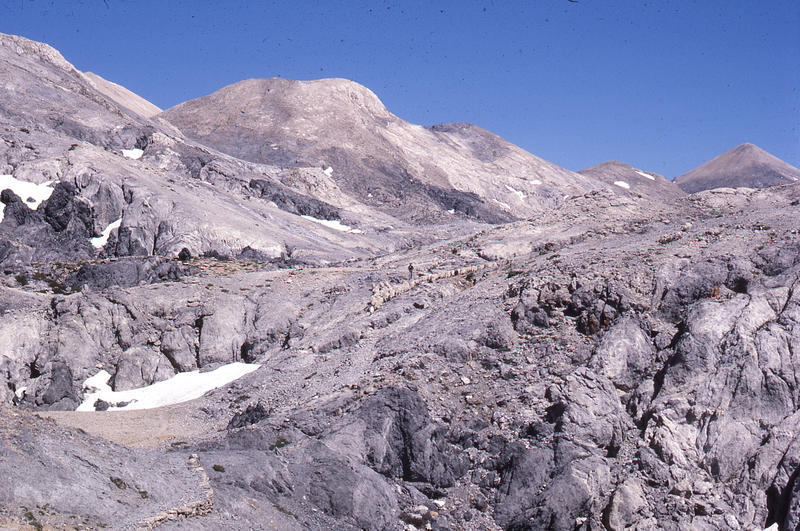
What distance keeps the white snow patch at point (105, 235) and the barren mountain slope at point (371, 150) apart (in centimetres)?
5300

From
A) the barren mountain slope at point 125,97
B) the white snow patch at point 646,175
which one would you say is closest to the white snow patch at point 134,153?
the barren mountain slope at point 125,97

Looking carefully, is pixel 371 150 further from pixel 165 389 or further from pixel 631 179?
pixel 165 389

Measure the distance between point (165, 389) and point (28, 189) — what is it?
123 feet

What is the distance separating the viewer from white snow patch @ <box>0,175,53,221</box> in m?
59.2

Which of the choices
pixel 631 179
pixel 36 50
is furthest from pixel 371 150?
pixel 631 179

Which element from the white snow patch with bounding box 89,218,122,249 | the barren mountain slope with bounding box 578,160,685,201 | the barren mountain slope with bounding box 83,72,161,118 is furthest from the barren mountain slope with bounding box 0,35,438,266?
the barren mountain slope with bounding box 578,160,685,201

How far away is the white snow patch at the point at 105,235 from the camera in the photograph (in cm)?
5909

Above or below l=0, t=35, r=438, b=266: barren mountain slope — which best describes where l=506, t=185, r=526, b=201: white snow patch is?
above

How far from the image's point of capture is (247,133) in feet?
431

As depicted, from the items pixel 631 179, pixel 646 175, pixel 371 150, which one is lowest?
pixel 371 150

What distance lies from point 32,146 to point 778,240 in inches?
2570

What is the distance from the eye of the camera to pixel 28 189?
60500 millimetres

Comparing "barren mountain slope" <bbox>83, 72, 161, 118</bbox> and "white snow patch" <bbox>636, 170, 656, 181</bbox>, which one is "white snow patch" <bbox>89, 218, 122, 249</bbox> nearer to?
"barren mountain slope" <bbox>83, 72, 161, 118</bbox>

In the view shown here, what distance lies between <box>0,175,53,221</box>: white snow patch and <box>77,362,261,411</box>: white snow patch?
32.9m
